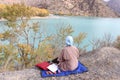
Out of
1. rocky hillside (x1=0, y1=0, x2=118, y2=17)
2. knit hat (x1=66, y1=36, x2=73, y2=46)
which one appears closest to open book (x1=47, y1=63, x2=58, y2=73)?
knit hat (x1=66, y1=36, x2=73, y2=46)

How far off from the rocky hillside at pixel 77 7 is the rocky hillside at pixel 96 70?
13437cm

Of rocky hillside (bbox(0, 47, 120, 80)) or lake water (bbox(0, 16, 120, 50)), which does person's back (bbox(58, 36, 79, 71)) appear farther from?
lake water (bbox(0, 16, 120, 50))

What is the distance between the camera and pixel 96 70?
1043 centimetres

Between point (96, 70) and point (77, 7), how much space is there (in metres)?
154

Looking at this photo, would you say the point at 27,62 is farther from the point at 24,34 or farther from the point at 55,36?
the point at 55,36

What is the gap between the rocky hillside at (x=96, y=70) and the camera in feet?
31.2

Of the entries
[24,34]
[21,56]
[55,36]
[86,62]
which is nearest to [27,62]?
[21,56]

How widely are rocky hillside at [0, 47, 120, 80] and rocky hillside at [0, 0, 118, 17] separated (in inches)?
5290

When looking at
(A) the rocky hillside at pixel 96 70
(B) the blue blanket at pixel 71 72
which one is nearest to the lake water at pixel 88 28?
(A) the rocky hillside at pixel 96 70

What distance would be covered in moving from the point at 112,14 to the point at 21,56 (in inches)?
6016

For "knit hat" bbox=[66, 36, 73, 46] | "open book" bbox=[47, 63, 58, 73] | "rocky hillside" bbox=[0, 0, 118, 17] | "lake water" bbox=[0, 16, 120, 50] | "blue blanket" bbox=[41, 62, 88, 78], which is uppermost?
"knit hat" bbox=[66, 36, 73, 46]

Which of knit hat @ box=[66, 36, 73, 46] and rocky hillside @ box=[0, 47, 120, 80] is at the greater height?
knit hat @ box=[66, 36, 73, 46]

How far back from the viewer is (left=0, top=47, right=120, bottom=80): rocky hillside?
9.52m

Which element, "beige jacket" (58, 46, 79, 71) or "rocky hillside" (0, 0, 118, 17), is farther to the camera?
"rocky hillside" (0, 0, 118, 17)
